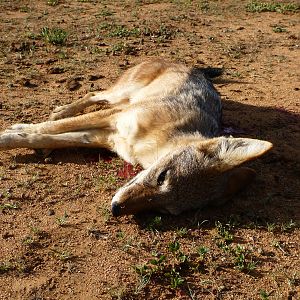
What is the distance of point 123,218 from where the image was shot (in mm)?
4469

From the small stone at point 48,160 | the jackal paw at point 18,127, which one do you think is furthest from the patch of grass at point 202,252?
the jackal paw at point 18,127

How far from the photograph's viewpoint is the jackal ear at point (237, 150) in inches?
165

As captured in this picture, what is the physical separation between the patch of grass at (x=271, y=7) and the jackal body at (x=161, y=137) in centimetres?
707

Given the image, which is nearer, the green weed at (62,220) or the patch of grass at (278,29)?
the green weed at (62,220)

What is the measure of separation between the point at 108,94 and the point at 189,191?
265cm

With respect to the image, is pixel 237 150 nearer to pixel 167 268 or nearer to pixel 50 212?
pixel 167 268

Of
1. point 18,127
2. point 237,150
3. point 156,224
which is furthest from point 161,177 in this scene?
point 18,127

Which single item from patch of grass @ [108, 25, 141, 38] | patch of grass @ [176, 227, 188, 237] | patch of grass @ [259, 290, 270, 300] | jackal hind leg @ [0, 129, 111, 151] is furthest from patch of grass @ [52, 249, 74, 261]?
patch of grass @ [108, 25, 141, 38]

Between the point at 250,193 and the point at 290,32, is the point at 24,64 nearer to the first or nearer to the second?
the point at 250,193

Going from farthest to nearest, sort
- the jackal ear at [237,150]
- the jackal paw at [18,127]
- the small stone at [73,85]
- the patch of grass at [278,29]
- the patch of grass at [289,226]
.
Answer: the patch of grass at [278,29] < the small stone at [73,85] < the jackal paw at [18,127] < the patch of grass at [289,226] < the jackal ear at [237,150]

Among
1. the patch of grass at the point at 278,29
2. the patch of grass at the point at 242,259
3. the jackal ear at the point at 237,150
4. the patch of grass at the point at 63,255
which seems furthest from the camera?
the patch of grass at the point at 278,29

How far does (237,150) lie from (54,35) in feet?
19.5

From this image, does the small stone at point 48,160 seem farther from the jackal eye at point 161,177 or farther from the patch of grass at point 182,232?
the patch of grass at point 182,232

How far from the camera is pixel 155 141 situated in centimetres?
524
